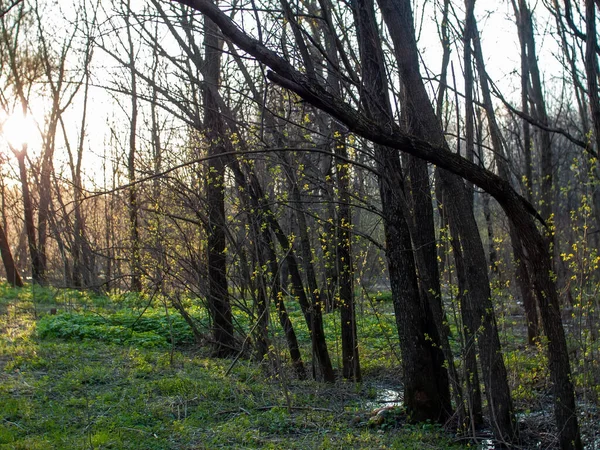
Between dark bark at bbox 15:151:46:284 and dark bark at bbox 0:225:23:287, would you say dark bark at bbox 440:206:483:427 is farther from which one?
dark bark at bbox 0:225:23:287

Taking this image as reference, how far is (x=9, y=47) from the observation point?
843 inches

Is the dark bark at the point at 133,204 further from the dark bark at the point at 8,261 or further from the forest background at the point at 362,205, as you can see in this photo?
the dark bark at the point at 8,261

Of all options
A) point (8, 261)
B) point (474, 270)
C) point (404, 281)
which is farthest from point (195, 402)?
point (8, 261)

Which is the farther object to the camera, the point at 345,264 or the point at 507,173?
the point at 345,264

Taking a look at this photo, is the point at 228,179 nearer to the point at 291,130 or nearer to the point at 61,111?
the point at 291,130

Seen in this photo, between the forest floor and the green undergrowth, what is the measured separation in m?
0.01

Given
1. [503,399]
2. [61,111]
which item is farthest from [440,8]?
[61,111]

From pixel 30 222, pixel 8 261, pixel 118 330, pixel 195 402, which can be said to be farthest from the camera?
pixel 8 261

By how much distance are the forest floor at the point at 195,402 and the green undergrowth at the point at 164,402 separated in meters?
0.01

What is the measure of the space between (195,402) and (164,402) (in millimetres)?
373

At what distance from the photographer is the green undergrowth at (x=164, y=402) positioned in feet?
19.5

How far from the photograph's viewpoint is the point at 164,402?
7.14 m

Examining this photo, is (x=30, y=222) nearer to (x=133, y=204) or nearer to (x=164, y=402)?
(x=133, y=204)

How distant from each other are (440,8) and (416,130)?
1.99 metres
